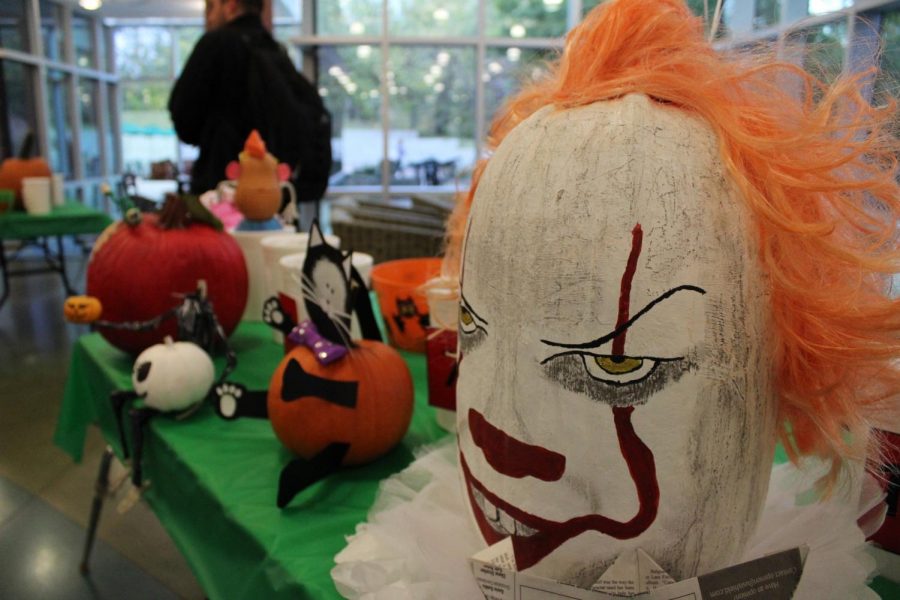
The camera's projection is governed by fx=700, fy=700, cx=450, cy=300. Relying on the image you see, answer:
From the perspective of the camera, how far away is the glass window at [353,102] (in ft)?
20.5

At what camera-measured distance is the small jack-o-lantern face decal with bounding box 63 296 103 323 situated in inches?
45.8

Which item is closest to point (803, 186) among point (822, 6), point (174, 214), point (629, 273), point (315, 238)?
point (629, 273)

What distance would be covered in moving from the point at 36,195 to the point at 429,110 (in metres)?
3.70

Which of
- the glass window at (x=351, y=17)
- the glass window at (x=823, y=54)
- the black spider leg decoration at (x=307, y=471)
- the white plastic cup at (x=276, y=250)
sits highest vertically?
the glass window at (x=351, y=17)

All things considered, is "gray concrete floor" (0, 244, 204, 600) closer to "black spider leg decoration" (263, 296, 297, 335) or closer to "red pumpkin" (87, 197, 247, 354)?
"red pumpkin" (87, 197, 247, 354)

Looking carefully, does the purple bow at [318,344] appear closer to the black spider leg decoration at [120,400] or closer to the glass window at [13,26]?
the black spider leg decoration at [120,400]

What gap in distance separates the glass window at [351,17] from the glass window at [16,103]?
257 centimetres

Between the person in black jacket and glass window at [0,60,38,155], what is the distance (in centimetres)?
418

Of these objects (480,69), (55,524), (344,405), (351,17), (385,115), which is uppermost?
(351,17)

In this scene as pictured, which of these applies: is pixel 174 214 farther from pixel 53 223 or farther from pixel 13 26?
pixel 13 26

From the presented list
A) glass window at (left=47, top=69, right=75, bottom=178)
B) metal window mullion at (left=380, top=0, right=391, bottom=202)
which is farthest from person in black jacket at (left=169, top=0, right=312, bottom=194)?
glass window at (left=47, top=69, right=75, bottom=178)

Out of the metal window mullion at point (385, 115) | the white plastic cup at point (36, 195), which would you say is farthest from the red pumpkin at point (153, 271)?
the metal window mullion at point (385, 115)

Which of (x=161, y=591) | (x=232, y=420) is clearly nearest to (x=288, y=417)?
(x=232, y=420)

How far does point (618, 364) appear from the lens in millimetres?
543
